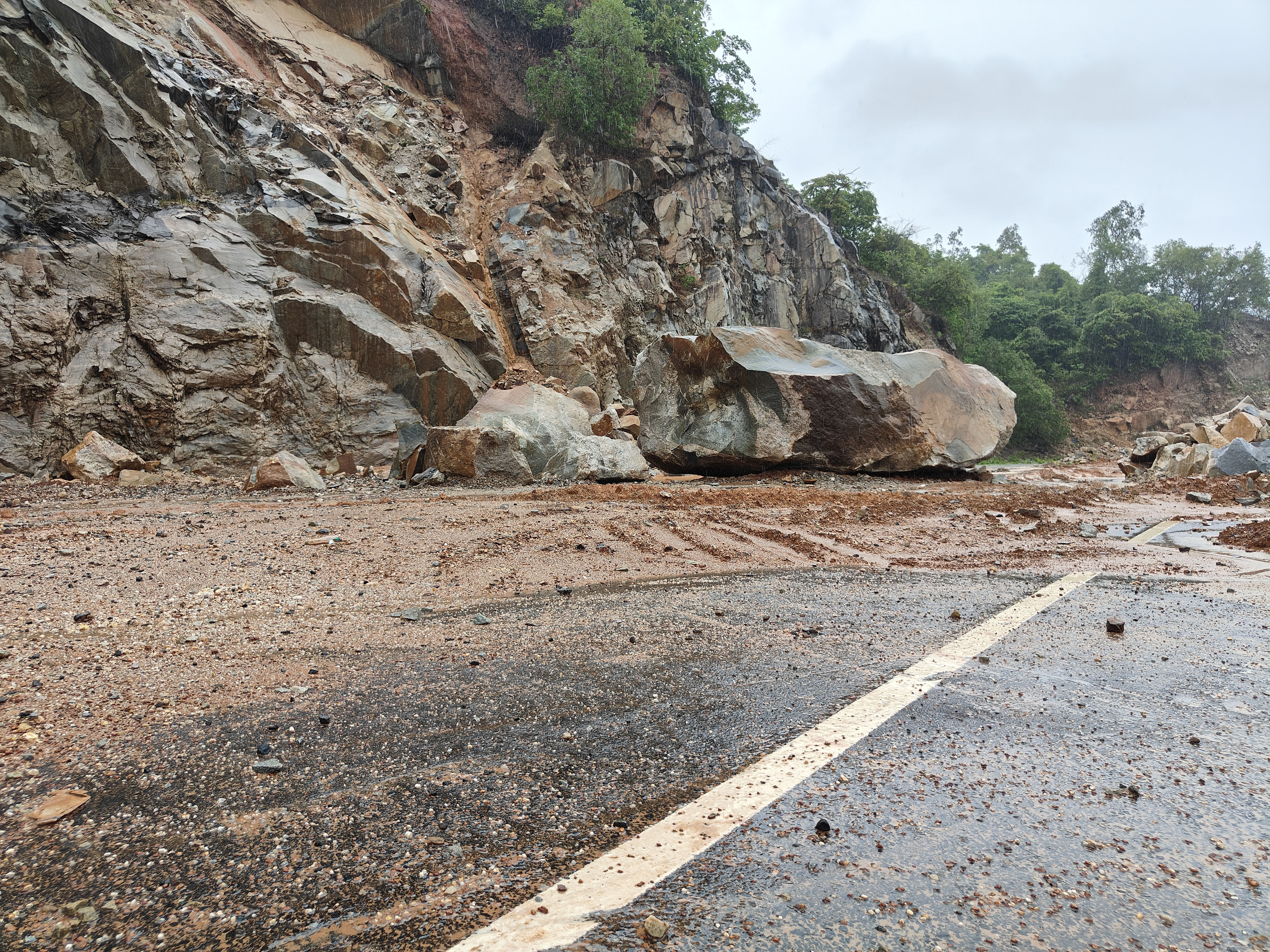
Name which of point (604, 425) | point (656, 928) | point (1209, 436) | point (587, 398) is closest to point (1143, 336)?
point (1209, 436)

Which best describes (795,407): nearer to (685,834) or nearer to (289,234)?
(685,834)

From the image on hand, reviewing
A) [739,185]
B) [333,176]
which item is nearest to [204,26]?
[333,176]

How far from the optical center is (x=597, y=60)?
18.3 m

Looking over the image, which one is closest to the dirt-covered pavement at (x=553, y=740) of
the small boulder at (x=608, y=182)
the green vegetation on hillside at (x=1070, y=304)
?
the small boulder at (x=608, y=182)

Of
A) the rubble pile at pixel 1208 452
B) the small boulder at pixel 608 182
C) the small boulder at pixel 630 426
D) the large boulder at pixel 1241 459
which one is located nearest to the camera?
the large boulder at pixel 1241 459

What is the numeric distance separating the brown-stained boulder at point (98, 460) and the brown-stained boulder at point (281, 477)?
5.89 feet

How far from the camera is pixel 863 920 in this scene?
1300 mm

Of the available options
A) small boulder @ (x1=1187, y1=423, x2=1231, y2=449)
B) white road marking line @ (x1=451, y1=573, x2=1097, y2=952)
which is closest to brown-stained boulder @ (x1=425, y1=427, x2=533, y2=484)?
white road marking line @ (x1=451, y1=573, x2=1097, y2=952)

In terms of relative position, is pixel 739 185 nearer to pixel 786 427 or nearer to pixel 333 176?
pixel 333 176

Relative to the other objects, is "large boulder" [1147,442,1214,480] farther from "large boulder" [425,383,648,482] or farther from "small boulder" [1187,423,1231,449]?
"large boulder" [425,383,648,482]

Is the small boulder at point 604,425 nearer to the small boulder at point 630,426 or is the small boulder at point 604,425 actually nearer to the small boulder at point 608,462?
the small boulder at point 630,426

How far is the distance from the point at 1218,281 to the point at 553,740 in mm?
57445

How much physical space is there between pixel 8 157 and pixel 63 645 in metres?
11.1

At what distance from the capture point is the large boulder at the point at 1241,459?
35.3 feet
